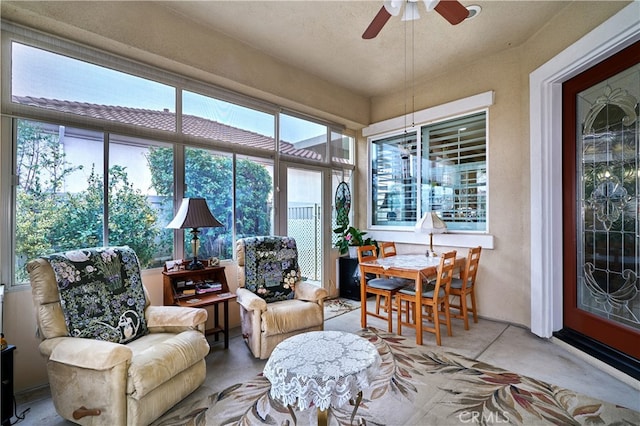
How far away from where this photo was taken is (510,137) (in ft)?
11.6

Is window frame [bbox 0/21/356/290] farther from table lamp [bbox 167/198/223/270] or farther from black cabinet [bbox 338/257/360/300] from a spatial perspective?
black cabinet [bbox 338/257/360/300]

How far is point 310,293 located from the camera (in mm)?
3100

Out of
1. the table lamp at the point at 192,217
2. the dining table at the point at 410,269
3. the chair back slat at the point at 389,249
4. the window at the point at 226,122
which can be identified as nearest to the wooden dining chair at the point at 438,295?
the dining table at the point at 410,269

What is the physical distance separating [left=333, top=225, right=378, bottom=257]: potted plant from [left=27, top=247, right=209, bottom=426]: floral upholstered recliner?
9.11 feet

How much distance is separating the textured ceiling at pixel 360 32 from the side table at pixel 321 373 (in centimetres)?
295

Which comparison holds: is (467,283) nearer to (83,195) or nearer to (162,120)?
(162,120)

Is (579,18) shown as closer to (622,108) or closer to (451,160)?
(622,108)

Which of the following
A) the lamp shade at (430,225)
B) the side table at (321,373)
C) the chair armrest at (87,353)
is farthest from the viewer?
the lamp shade at (430,225)

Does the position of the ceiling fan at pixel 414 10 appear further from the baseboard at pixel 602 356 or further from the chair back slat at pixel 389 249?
the baseboard at pixel 602 356

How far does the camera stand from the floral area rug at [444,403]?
190cm

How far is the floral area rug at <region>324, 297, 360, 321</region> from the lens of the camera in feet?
13.3

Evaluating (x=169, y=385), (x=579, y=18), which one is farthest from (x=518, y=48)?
(x=169, y=385)

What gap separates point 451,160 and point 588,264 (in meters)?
1.96

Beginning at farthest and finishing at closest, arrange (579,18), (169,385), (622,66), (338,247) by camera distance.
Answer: (338,247)
(579,18)
(622,66)
(169,385)
